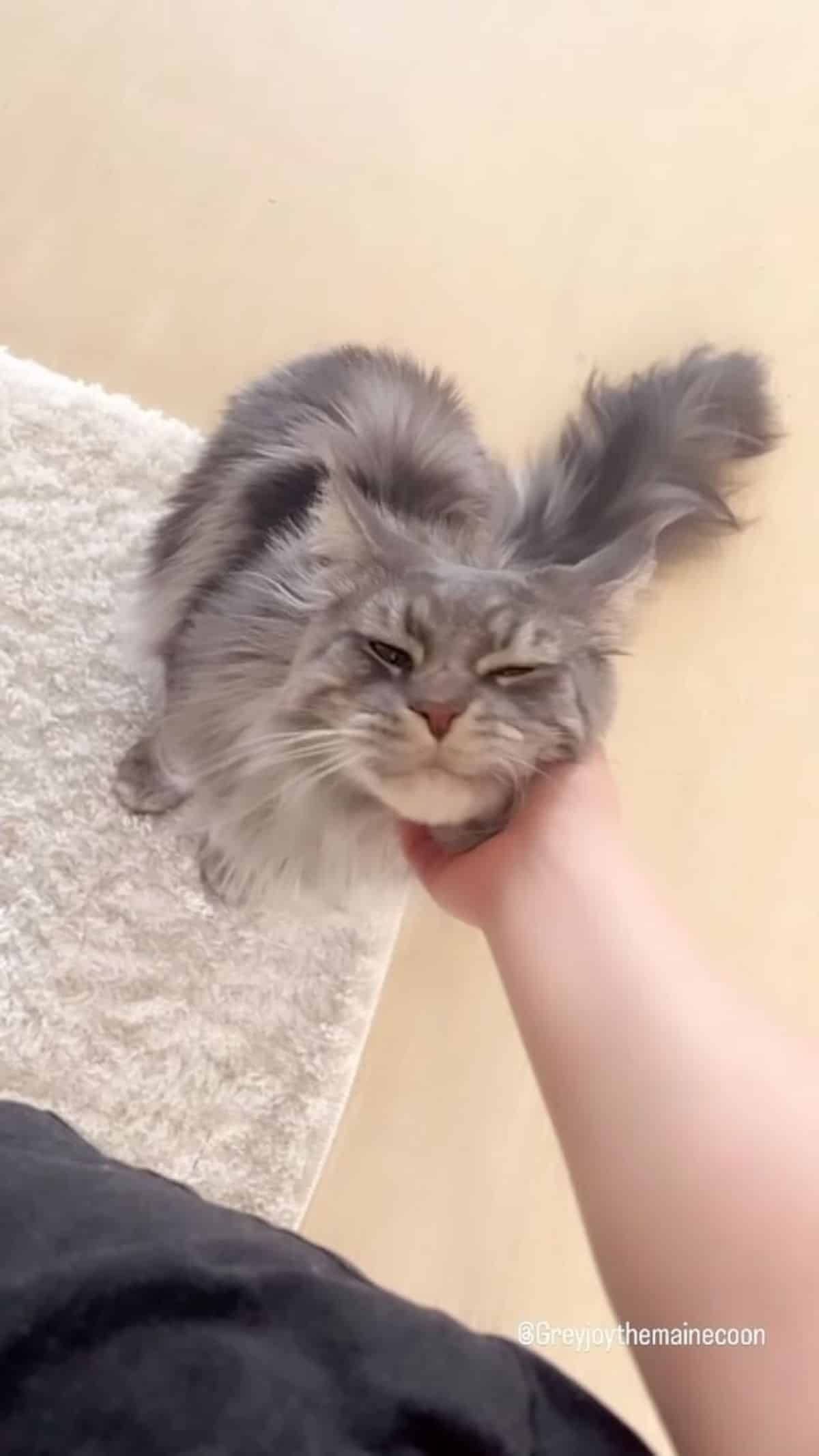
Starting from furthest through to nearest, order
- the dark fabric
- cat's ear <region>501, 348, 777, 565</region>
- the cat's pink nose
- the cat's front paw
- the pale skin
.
Answer: the cat's front paw, cat's ear <region>501, 348, 777, 565</region>, the cat's pink nose, the pale skin, the dark fabric

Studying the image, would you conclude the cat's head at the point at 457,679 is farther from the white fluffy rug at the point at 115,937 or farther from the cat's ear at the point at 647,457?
the white fluffy rug at the point at 115,937

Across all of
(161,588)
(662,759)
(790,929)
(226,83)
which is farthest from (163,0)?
(790,929)

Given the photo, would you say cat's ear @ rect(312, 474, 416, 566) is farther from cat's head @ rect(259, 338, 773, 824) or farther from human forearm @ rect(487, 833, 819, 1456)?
human forearm @ rect(487, 833, 819, 1456)

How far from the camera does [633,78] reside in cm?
173

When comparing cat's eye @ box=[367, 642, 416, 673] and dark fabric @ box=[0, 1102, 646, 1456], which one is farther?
cat's eye @ box=[367, 642, 416, 673]

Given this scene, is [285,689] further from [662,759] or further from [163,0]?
[163,0]

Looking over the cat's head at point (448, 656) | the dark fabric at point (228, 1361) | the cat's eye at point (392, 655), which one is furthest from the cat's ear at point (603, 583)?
the dark fabric at point (228, 1361)

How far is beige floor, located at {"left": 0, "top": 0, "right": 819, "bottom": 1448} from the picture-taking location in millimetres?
1391

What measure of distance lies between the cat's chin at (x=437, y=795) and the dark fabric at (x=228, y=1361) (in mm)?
333

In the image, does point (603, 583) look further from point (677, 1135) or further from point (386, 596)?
point (677, 1135)

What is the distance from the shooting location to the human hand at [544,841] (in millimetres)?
912

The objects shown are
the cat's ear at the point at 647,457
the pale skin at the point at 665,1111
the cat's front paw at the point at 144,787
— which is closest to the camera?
the pale skin at the point at 665,1111

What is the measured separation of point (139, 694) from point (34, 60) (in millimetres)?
816

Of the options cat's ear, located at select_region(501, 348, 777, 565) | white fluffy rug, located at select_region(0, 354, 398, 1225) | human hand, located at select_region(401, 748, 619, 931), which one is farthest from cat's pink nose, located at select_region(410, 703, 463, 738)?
white fluffy rug, located at select_region(0, 354, 398, 1225)
